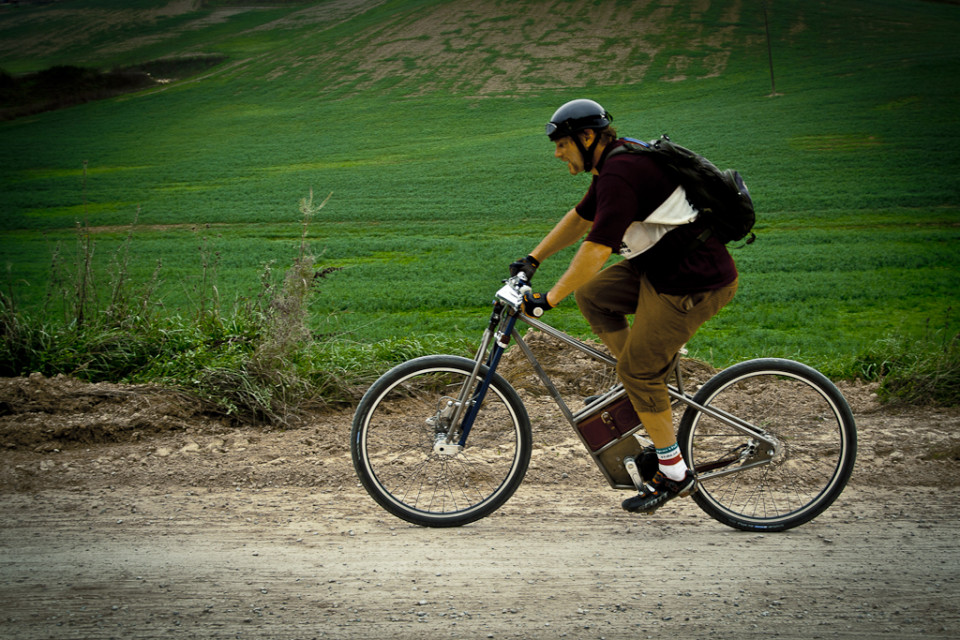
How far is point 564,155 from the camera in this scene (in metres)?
3.53

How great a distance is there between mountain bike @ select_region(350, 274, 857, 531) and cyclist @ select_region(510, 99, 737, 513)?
6.0 inches

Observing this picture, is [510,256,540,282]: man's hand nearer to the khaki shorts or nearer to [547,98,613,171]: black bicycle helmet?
the khaki shorts

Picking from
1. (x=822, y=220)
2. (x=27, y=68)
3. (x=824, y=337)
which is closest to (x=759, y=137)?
(x=822, y=220)

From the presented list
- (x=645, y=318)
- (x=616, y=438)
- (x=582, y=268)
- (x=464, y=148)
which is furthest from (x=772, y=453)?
(x=464, y=148)

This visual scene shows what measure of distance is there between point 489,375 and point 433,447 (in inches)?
19.9

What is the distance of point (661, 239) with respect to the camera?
11.2ft

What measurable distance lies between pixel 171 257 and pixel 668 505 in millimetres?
14206

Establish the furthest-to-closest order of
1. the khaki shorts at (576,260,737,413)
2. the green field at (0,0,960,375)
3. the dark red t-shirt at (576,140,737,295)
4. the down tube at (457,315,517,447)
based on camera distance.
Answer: the green field at (0,0,960,375)
the down tube at (457,315,517,447)
the khaki shorts at (576,260,737,413)
the dark red t-shirt at (576,140,737,295)

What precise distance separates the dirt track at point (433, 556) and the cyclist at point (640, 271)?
1.70ft

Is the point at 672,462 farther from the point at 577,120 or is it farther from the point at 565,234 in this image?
the point at 577,120

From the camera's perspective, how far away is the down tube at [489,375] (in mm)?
3748

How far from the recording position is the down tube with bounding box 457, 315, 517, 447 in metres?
3.75

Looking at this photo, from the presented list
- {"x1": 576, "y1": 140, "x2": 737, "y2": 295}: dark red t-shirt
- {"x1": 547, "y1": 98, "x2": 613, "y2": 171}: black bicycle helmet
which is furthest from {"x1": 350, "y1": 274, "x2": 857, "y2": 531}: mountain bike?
{"x1": 547, "y1": 98, "x2": 613, "y2": 171}: black bicycle helmet

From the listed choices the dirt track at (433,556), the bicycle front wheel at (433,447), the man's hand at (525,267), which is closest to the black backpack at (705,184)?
the man's hand at (525,267)
